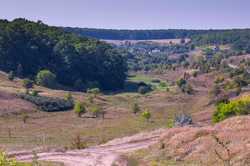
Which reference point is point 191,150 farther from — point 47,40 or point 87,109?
point 47,40

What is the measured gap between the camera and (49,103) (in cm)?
12512

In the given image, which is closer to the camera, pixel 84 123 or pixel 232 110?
pixel 232 110

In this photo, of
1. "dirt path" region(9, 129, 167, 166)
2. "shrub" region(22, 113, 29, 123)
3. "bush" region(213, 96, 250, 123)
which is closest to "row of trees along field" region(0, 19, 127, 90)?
"shrub" region(22, 113, 29, 123)

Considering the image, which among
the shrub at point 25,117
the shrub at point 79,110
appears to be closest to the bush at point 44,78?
the shrub at point 79,110

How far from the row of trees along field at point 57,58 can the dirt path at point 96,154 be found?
102574 mm

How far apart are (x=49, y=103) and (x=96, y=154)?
69.5m

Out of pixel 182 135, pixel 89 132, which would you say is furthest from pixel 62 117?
pixel 182 135

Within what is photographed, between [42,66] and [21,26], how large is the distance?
21.0 meters

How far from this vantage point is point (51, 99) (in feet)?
419

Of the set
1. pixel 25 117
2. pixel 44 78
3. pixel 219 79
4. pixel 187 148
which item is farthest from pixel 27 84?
pixel 187 148

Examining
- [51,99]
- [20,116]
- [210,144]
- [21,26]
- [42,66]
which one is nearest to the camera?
[210,144]

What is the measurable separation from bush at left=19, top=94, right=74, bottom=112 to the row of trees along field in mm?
37763

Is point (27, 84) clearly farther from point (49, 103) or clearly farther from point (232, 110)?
point (232, 110)

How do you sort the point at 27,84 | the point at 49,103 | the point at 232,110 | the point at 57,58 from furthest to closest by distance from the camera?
the point at 57,58, the point at 27,84, the point at 49,103, the point at 232,110
